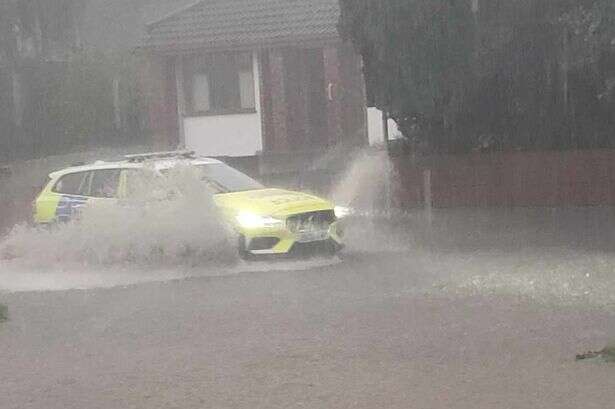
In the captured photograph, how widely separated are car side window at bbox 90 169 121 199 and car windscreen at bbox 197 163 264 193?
1198 mm

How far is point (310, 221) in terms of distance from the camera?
15062 mm

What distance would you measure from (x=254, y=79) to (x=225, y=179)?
49.1 feet

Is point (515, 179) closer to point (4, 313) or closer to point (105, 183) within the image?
point (105, 183)

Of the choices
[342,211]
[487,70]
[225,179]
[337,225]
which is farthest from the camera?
[342,211]

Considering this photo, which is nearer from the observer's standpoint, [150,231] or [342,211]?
[150,231]

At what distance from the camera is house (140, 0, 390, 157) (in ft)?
99.6

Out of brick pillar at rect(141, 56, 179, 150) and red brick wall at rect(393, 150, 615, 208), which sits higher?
brick pillar at rect(141, 56, 179, 150)

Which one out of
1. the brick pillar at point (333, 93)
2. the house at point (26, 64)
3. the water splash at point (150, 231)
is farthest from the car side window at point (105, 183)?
the house at point (26, 64)

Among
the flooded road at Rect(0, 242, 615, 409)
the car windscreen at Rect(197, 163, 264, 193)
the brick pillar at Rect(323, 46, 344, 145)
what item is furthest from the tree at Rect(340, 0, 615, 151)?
the brick pillar at Rect(323, 46, 344, 145)

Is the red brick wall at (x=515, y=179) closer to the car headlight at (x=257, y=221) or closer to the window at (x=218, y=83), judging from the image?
the car headlight at (x=257, y=221)

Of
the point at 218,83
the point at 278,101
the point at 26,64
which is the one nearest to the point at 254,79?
the point at 278,101

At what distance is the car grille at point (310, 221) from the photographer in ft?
48.8

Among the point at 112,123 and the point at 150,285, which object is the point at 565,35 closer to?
the point at 150,285

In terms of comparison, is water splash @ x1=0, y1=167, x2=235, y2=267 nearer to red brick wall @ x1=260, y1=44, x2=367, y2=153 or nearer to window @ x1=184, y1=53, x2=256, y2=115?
red brick wall @ x1=260, y1=44, x2=367, y2=153
